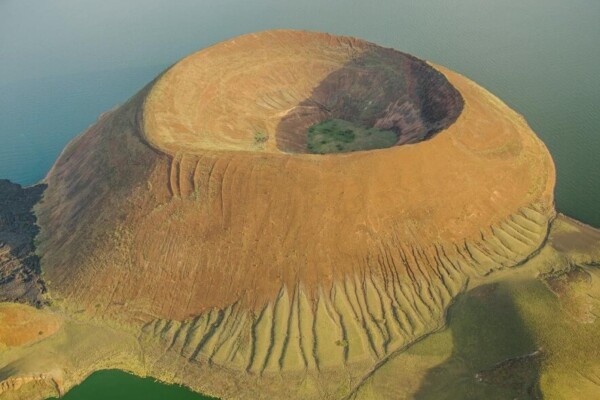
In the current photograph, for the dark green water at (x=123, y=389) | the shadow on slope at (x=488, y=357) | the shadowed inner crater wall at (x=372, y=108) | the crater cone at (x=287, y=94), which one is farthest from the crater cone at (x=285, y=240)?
the shadowed inner crater wall at (x=372, y=108)

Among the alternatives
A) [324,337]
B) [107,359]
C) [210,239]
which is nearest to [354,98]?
[210,239]

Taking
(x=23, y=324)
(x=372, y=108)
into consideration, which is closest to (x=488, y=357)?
(x=23, y=324)

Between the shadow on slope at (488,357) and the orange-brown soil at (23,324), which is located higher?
the shadow on slope at (488,357)

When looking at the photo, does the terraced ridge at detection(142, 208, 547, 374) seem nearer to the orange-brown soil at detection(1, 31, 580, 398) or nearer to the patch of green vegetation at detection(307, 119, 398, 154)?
the orange-brown soil at detection(1, 31, 580, 398)

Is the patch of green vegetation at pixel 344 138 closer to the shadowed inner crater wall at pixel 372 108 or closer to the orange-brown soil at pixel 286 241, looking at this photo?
the shadowed inner crater wall at pixel 372 108

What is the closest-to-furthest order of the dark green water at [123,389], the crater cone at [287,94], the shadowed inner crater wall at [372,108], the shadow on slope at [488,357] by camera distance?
the shadow on slope at [488,357], the dark green water at [123,389], the crater cone at [287,94], the shadowed inner crater wall at [372,108]

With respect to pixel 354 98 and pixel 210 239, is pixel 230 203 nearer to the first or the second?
pixel 210 239

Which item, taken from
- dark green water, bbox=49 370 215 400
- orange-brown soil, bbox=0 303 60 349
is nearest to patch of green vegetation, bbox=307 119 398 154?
dark green water, bbox=49 370 215 400

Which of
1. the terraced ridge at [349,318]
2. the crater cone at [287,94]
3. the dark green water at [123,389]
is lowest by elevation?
the dark green water at [123,389]

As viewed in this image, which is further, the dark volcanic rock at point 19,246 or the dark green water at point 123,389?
the dark volcanic rock at point 19,246
